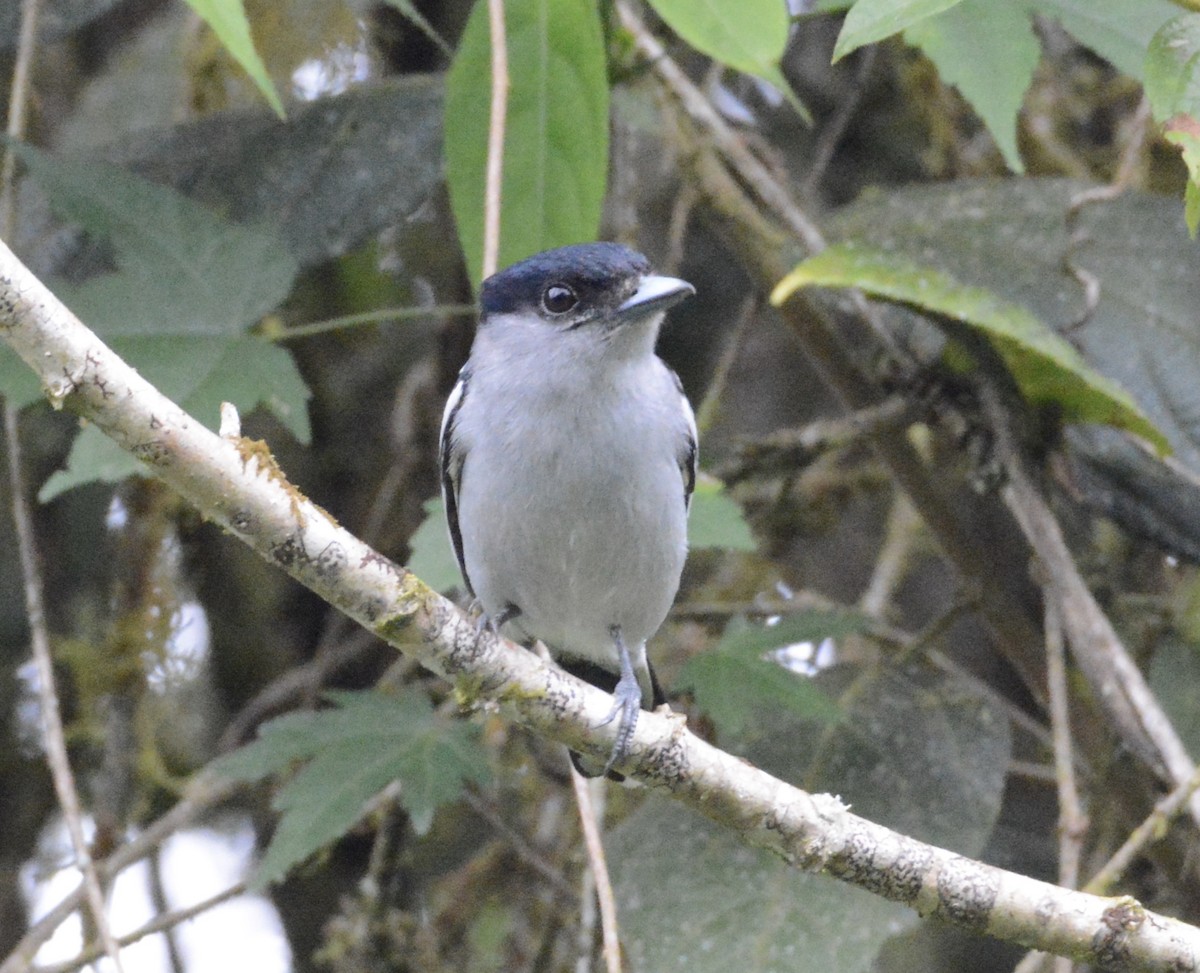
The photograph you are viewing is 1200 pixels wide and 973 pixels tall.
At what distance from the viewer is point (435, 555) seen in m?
2.86

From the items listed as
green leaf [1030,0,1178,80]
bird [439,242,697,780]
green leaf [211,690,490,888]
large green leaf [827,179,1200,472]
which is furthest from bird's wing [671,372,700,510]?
green leaf [1030,0,1178,80]

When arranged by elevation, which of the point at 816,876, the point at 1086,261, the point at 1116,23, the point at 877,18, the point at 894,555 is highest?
the point at 877,18

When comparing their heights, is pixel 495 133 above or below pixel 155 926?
above

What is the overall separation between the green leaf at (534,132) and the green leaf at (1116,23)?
3.18 feet

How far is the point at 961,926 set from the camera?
7.16 ft

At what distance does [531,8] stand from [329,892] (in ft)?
8.86

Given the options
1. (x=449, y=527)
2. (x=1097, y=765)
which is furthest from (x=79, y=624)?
(x=1097, y=765)

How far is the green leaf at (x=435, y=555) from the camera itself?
2.78 meters

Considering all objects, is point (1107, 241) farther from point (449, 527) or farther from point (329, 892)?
point (329, 892)

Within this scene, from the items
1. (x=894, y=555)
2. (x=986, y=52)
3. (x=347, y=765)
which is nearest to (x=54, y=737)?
(x=347, y=765)

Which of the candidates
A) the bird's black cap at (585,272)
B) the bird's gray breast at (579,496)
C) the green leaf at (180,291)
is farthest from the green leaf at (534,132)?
the green leaf at (180,291)

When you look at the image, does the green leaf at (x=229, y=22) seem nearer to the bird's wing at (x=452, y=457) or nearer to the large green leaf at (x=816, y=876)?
the bird's wing at (x=452, y=457)

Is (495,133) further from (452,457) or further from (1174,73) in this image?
A: (1174,73)

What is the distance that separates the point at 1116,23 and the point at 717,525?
4.47 feet
